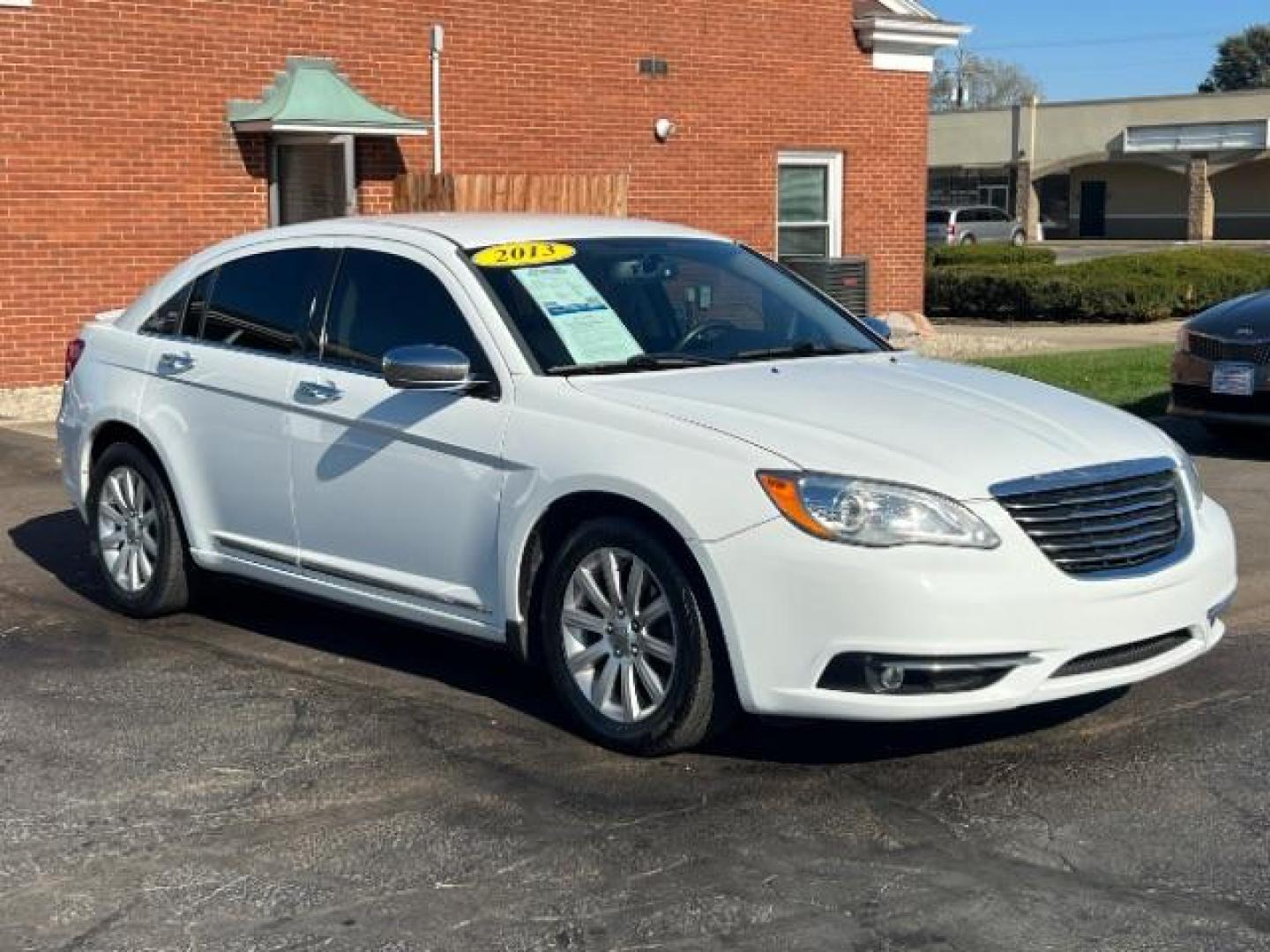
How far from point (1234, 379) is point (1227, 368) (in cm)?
9

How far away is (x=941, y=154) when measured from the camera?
6638cm

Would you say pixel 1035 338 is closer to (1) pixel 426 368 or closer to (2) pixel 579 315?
(2) pixel 579 315

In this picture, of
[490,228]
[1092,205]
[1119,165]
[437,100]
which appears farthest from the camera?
[1092,205]

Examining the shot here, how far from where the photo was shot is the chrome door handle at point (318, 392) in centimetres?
628

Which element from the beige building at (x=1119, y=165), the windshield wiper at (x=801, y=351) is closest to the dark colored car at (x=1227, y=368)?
the windshield wiper at (x=801, y=351)

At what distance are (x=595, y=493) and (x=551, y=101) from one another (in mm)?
12570

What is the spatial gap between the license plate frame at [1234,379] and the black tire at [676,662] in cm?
663

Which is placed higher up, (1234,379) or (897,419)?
(897,419)

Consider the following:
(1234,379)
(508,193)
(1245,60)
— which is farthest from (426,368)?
(1245,60)

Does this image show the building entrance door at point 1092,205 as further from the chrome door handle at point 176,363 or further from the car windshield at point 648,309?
the chrome door handle at point 176,363

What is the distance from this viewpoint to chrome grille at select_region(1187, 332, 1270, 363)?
10797 mm

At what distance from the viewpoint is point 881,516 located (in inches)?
195

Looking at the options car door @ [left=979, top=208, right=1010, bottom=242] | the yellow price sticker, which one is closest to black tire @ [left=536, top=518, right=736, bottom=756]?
the yellow price sticker

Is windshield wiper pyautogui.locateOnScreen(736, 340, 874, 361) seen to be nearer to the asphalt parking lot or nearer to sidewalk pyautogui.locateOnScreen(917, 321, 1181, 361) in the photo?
the asphalt parking lot
